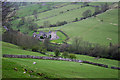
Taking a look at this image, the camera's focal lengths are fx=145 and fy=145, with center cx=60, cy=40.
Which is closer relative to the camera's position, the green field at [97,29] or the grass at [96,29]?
the green field at [97,29]

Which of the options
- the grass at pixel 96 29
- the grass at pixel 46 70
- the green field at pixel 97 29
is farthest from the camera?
the grass at pixel 96 29

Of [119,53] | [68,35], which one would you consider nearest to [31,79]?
[119,53]

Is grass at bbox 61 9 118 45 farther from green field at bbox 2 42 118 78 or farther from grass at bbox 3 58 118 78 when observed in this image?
grass at bbox 3 58 118 78

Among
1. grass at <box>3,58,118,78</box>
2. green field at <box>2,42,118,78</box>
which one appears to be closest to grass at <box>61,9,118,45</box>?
green field at <box>2,42,118,78</box>

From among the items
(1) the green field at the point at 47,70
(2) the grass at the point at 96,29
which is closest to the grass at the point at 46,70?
(1) the green field at the point at 47,70

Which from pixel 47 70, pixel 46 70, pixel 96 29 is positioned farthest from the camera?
pixel 96 29

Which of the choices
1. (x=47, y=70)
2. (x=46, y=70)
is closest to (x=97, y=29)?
(x=47, y=70)

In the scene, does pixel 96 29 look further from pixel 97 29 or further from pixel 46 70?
pixel 46 70

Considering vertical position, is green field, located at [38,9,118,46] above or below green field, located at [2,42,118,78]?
above

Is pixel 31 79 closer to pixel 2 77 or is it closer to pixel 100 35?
pixel 2 77

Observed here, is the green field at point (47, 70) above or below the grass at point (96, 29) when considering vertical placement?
below

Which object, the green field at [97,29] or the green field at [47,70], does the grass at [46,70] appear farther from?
the green field at [97,29]
